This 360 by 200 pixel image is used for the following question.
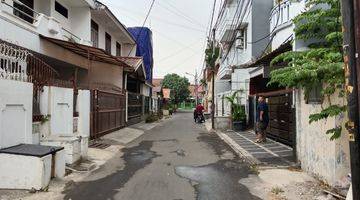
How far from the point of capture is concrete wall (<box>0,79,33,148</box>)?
833 cm

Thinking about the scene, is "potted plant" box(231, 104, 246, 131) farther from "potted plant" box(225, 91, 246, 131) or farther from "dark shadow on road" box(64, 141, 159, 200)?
"dark shadow on road" box(64, 141, 159, 200)

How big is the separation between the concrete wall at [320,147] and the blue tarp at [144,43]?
27.2m

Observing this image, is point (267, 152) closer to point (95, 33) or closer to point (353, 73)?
point (353, 73)

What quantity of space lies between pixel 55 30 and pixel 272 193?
11.5m

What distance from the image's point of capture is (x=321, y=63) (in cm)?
718

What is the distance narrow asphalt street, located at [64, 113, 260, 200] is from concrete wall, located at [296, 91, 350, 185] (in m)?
1.56

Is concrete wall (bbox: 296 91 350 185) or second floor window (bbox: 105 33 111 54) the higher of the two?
second floor window (bbox: 105 33 111 54)

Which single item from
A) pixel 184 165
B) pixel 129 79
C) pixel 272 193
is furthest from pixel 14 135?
pixel 129 79

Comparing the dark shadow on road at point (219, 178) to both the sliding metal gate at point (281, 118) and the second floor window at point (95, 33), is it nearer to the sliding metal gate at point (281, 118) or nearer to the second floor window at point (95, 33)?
the sliding metal gate at point (281, 118)

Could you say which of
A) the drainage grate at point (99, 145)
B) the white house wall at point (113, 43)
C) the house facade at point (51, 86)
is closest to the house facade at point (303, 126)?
the house facade at point (51, 86)

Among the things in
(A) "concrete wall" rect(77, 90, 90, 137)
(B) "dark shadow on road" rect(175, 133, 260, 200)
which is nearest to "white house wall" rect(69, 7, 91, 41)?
(A) "concrete wall" rect(77, 90, 90, 137)

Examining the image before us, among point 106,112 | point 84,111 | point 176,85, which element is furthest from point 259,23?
point 176,85

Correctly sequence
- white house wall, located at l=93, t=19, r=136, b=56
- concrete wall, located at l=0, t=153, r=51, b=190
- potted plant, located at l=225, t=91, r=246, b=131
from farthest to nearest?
white house wall, located at l=93, t=19, r=136, b=56 → potted plant, located at l=225, t=91, r=246, b=131 → concrete wall, located at l=0, t=153, r=51, b=190

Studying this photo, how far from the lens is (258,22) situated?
2559cm
